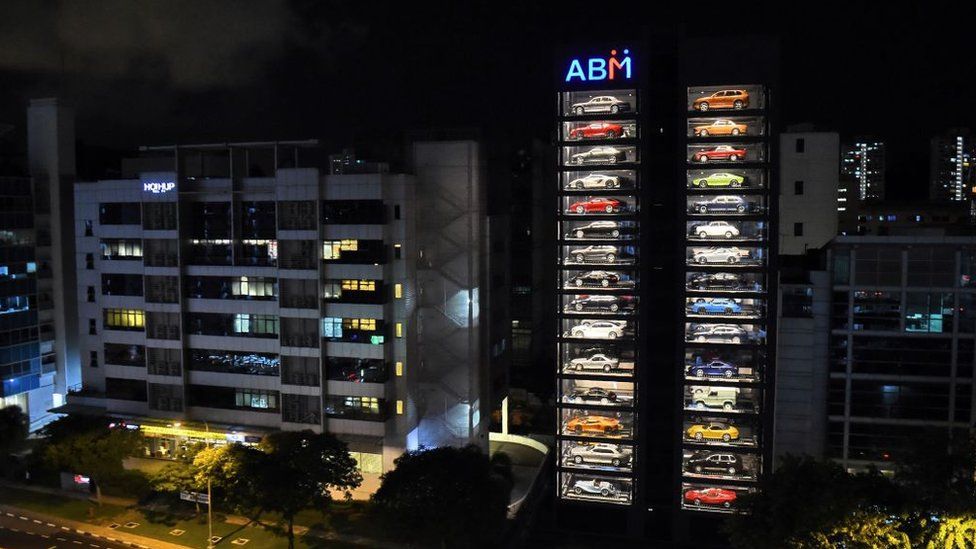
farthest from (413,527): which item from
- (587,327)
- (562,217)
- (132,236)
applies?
(132,236)

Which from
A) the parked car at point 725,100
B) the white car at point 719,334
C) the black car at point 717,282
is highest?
the parked car at point 725,100

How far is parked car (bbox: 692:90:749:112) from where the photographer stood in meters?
55.7

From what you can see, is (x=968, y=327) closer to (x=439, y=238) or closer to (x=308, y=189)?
(x=439, y=238)

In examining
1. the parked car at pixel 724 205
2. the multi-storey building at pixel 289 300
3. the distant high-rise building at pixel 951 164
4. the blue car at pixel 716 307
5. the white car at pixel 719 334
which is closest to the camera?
the parked car at pixel 724 205

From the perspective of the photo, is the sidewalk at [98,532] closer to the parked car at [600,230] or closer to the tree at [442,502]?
the tree at [442,502]

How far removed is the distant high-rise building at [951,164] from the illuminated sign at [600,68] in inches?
6254

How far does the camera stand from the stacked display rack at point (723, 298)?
183 feet

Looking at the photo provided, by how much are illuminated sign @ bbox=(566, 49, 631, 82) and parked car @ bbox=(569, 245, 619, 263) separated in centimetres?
1294

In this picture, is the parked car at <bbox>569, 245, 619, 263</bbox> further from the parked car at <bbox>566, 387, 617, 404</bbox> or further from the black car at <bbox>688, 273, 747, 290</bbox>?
the parked car at <bbox>566, 387, 617, 404</bbox>

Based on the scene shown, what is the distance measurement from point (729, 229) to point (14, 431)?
6475cm

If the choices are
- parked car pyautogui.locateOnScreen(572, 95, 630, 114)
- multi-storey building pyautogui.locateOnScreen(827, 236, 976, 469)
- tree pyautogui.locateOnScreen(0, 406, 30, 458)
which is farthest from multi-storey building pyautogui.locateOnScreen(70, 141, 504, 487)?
multi-storey building pyautogui.locateOnScreen(827, 236, 976, 469)

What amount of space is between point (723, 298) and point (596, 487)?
17703 mm

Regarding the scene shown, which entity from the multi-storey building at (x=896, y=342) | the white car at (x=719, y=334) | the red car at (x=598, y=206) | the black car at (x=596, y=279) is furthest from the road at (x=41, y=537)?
the multi-storey building at (x=896, y=342)

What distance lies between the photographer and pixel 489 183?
7200 centimetres
